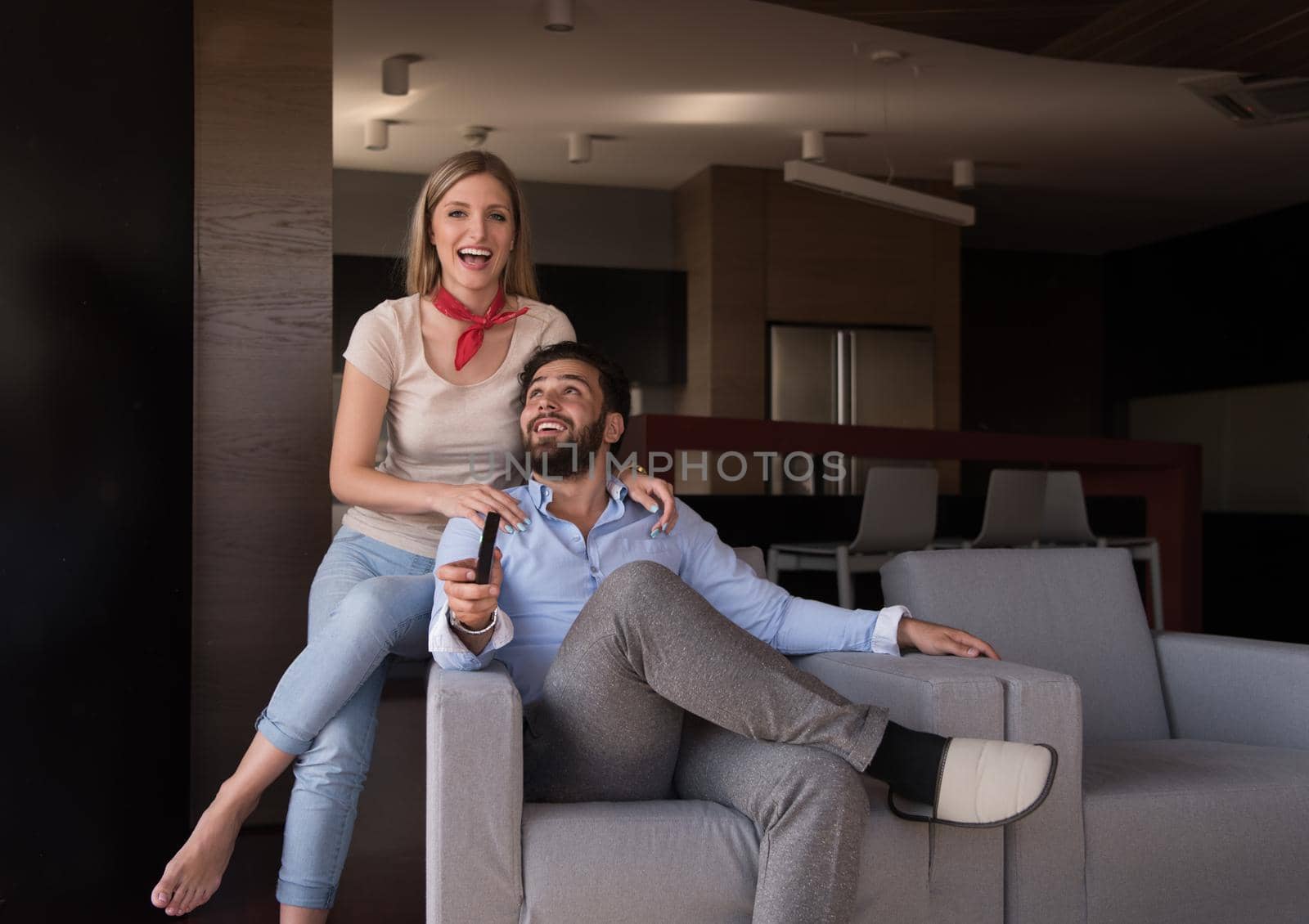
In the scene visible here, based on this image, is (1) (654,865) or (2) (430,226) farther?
(2) (430,226)

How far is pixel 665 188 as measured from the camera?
7797 mm

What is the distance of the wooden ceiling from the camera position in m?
3.93

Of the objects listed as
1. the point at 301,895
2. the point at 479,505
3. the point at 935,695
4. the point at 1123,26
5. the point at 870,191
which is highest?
the point at 1123,26

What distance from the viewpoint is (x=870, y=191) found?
18.9ft

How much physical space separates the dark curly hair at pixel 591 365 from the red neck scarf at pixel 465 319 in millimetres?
99

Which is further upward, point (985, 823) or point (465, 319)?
point (465, 319)

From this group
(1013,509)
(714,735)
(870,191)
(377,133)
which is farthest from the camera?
(377,133)

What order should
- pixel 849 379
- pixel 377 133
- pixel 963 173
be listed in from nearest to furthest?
pixel 377 133, pixel 963 173, pixel 849 379

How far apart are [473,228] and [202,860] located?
1.17m

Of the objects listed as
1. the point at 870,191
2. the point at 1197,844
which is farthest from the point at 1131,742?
the point at 870,191

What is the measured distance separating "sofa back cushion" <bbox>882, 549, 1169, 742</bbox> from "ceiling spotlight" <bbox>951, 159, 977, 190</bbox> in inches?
196

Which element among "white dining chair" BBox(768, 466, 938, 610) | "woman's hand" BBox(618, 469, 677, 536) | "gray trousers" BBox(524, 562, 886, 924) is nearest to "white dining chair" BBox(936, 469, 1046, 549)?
"white dining chair" BBox(768, 466, 938, 610)

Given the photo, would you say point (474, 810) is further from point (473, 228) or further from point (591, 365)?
point (473, 228)

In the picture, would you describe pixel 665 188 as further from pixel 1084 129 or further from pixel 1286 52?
pixel 1286 52
